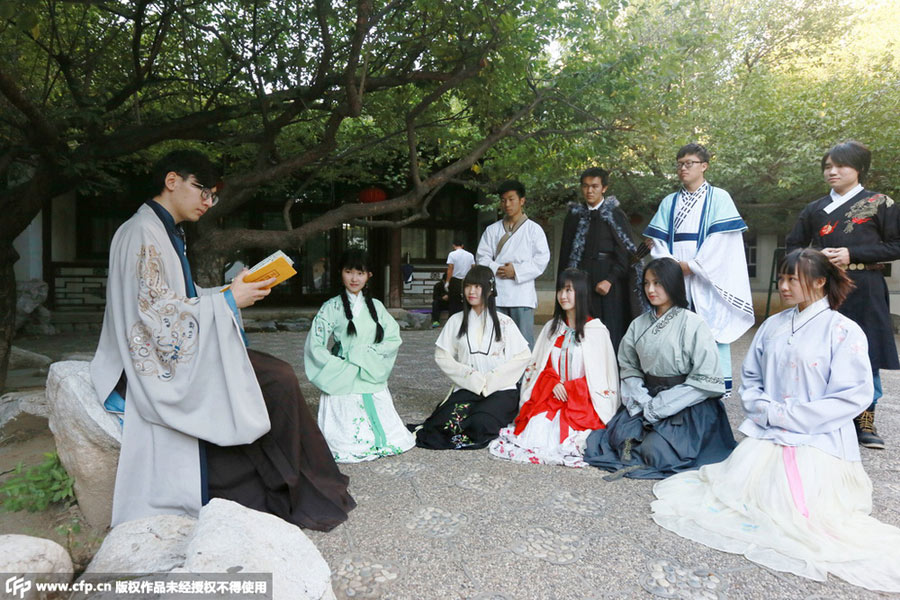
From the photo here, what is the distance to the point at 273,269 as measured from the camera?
2729mm

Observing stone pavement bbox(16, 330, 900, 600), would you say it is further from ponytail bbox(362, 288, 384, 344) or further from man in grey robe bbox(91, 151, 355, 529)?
ponytail bbox(362, 288, 384, 344)

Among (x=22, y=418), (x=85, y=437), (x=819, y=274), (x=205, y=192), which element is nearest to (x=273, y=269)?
(x=205, y=192)

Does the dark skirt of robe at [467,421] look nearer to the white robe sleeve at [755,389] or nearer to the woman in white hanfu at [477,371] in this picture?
the woman in white hanfu at [477,371]

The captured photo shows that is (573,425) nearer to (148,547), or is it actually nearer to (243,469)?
(243,469)

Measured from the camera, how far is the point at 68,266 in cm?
1162

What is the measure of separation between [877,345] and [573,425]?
7.04 ft

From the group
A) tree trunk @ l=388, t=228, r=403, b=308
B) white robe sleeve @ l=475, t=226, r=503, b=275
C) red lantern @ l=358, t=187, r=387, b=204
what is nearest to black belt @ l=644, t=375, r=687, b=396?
white robe sleeve @ l=475, t=226, r=503, b=275

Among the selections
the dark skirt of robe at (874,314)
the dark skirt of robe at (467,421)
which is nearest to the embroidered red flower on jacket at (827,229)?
the dark skirt of robe at (874,314)

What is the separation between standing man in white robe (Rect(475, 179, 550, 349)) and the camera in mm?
5145

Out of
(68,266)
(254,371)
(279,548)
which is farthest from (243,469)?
(68,266)

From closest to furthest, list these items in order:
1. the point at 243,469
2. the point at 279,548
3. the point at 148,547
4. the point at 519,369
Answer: the point at 279,548
the point at 148,547
the point at 243,469
the point at 519,369

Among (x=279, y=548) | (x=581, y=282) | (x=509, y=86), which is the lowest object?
(x=279, y=548)

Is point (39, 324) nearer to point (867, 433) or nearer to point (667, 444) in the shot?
point (667, 444)

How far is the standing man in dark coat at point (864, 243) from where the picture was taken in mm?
4004
